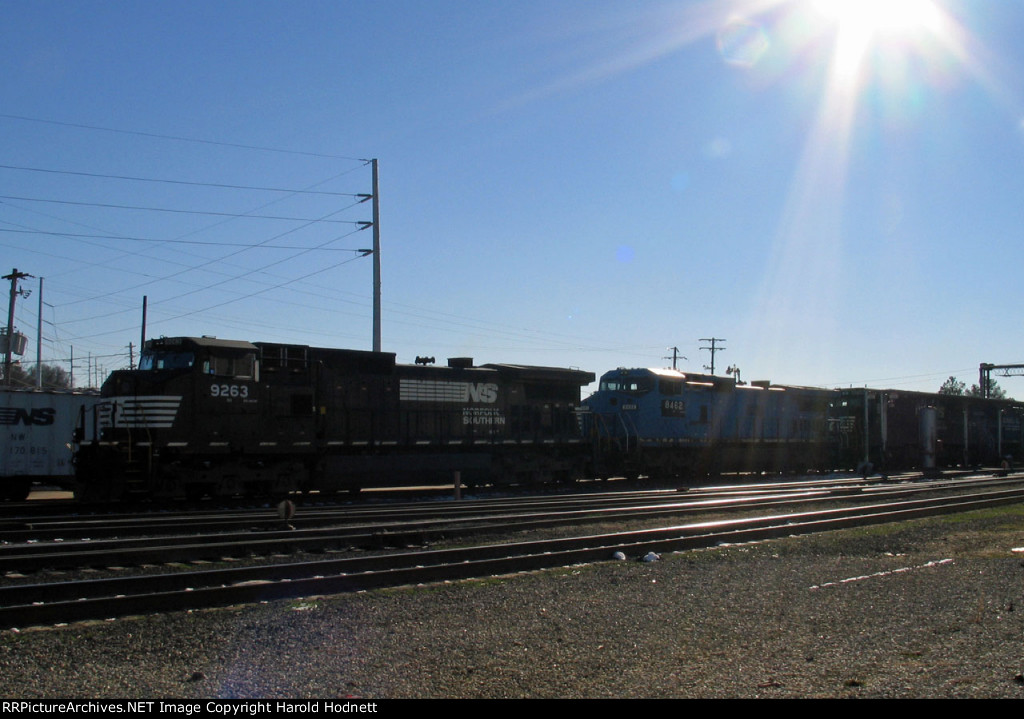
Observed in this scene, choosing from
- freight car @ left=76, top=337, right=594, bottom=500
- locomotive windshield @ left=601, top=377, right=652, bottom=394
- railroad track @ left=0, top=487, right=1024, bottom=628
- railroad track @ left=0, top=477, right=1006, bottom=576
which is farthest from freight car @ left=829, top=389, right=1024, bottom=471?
railroad track @ left=0, top=487, right=1024, bottom=628

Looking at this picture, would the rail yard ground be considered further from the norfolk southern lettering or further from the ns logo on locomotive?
the norfolk southern lettering

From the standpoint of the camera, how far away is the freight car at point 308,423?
59.4ft

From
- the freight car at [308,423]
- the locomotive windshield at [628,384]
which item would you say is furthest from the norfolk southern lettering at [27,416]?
the locomotive windshield at [628,384]

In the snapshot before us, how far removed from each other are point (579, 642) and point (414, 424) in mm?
16503

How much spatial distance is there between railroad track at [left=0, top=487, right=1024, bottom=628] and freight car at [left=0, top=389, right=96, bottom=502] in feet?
55.6

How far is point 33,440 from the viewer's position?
79.8ft

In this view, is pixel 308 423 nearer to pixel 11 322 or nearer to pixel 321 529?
pixel 321 529

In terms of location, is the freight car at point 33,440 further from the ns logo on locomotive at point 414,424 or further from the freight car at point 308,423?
the freight car at point 308,423

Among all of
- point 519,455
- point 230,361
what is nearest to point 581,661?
point 230,361

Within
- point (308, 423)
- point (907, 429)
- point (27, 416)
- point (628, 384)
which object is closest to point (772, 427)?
point (628, 384)

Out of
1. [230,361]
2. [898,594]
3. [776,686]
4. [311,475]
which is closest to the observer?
[776,686]

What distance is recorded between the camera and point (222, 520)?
46.7 feet

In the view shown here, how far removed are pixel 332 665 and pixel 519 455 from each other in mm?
19002

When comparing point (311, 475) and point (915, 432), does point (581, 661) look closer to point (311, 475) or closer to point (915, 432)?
point (311, 475)
